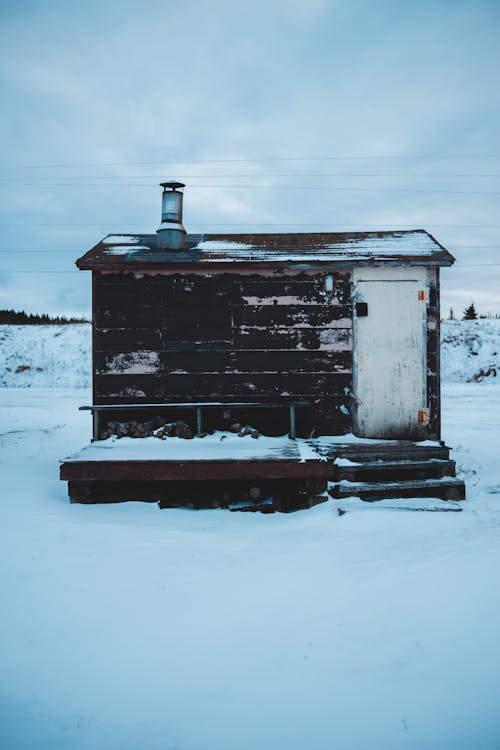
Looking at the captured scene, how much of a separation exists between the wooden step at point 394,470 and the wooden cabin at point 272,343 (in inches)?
60.1

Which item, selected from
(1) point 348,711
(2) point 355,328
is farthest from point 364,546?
(2) point 355,328

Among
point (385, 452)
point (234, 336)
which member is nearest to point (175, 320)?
point (234, 336)

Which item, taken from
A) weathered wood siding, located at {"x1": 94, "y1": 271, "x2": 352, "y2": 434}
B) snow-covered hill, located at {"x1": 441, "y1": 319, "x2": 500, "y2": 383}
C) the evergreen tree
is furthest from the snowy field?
the evergreen tree

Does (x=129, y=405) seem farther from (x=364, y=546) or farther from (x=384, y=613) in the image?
(x=384, y=613)

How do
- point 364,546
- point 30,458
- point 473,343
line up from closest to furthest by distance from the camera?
1. point 364,546
2. point 30,458
3. point 473,343

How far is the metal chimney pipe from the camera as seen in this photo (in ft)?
29.7

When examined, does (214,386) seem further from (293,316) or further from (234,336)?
(293,316)

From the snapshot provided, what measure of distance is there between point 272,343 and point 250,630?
576cm

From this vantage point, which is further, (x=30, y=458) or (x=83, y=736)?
(x=30, y=458)

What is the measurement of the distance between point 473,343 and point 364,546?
1101 inches

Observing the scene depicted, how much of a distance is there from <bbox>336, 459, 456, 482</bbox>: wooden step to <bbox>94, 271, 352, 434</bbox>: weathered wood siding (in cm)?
176

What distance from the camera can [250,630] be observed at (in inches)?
143

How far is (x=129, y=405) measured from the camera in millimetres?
8414

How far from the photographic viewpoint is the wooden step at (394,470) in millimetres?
6812
